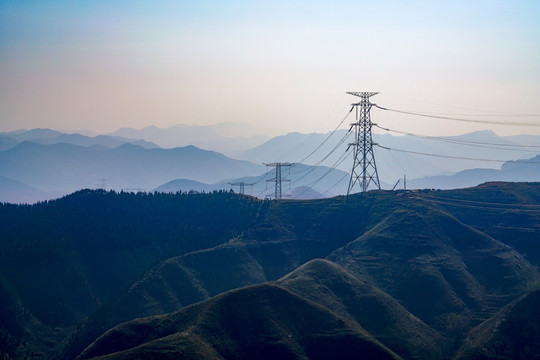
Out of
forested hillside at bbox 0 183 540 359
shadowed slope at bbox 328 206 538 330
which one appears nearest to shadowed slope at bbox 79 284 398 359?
forested hillside at bbox 0 183 540 359

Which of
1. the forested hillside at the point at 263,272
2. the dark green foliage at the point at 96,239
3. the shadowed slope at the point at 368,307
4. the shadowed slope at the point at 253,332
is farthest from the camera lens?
the dark green foliage at the point at 96,239

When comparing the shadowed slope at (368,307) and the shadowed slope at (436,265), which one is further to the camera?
the shadowed slope at (436,265)

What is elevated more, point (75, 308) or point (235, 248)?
point (235, 248)

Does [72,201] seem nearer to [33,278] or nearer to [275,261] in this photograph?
[33,278]

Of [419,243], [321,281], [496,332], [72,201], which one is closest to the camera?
[496,332]

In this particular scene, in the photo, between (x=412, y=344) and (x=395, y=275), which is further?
(x=395, y=275)

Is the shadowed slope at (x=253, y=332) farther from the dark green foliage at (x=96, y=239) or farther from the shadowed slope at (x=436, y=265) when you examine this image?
the dark green foliage at (x=96, y=239)

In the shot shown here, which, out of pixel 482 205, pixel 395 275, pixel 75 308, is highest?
pixel 482 205

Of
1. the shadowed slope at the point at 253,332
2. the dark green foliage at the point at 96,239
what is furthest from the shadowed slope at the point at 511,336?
the dark green foliage at the point at 96,239

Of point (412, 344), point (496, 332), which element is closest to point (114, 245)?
point (412, 344)

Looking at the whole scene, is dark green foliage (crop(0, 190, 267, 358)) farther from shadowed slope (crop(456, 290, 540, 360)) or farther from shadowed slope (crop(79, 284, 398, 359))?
shadowed slope (crop(456, 290, 540, 360))
